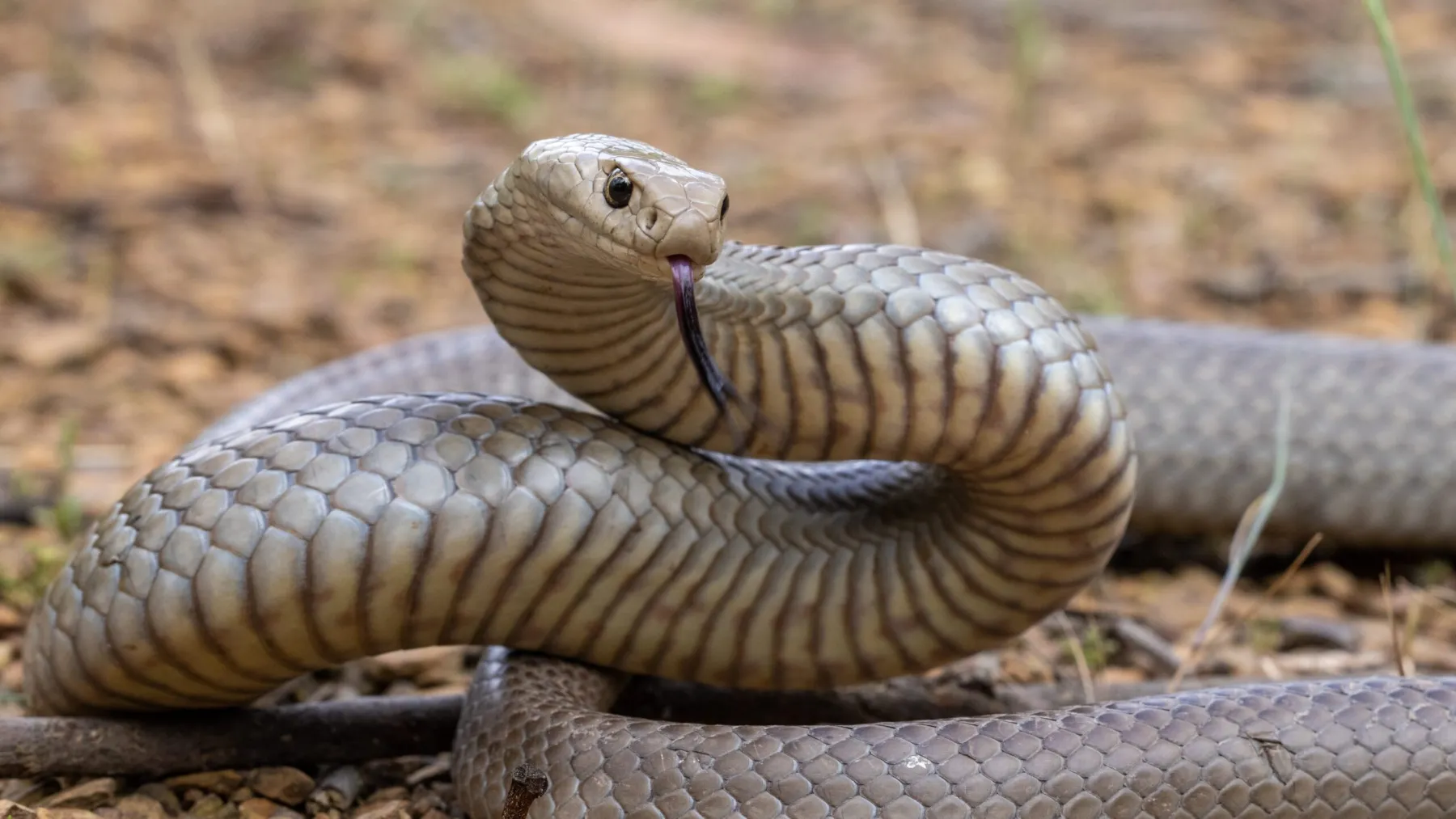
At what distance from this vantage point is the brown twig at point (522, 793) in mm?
2684

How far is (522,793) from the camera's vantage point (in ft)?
8.81

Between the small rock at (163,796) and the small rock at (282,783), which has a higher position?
the small rock at (163,796)

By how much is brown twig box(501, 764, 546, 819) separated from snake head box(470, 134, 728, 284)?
981 millimetres

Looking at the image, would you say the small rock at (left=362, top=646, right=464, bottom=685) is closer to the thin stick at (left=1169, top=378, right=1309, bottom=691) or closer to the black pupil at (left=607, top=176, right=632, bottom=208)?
the black pupil at (left=607, top=176, right=632, bottom=208)

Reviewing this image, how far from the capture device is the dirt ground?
463 cm

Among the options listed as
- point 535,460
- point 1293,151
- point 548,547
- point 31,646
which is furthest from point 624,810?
point 1293,151

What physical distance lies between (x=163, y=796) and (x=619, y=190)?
1637 millimetres

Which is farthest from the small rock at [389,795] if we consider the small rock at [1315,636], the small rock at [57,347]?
the small rock at [57,347]

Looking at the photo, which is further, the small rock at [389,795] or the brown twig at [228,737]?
the small rock at [389,795]

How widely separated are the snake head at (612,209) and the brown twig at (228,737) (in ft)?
3.78

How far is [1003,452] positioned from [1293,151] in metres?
7.15

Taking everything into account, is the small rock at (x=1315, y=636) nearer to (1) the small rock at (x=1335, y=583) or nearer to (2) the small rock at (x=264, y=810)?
(1) the small rock at (x=1335, y=583)

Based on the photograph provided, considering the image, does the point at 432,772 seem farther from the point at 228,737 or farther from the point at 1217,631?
the point at 1217,631

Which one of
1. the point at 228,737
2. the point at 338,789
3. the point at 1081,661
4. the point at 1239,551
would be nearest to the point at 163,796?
the point at 228,737
